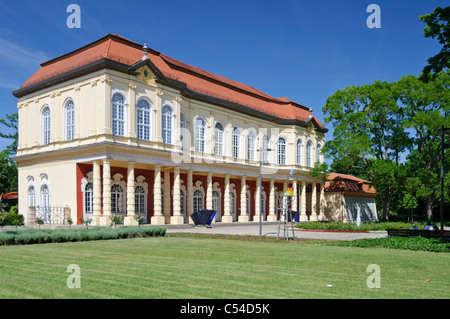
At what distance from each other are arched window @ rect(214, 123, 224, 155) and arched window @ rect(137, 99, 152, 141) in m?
9.56

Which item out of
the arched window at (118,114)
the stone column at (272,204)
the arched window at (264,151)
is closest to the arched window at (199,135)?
the arched window at (264,151)

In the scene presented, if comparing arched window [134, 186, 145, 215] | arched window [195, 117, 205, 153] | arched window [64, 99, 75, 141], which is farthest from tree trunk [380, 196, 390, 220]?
arched window [64, 99, 75, 141]

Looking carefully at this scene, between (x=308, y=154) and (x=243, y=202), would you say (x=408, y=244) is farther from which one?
(x=308, y=154)

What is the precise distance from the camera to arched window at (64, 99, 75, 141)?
33188 mm

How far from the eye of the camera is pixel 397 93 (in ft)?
131

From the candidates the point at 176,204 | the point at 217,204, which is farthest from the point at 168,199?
the point at 217,204

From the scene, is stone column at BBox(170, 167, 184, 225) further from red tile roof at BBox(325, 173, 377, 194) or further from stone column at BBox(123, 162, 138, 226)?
red tile roof at BBox(325, 173, 377, 194)

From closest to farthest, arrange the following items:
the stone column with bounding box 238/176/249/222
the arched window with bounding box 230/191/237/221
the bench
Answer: the bench → the stone column with bounding box 238/176/249/222 → the arched window with bounding box 230/191/237/221

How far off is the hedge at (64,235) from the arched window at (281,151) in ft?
89.2

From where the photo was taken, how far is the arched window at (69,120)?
1307 inches

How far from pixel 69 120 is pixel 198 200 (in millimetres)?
14401

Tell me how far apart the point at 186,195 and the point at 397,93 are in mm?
21036

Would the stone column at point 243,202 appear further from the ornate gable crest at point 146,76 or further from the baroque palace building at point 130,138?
the ornate gable crest at point 146,76
